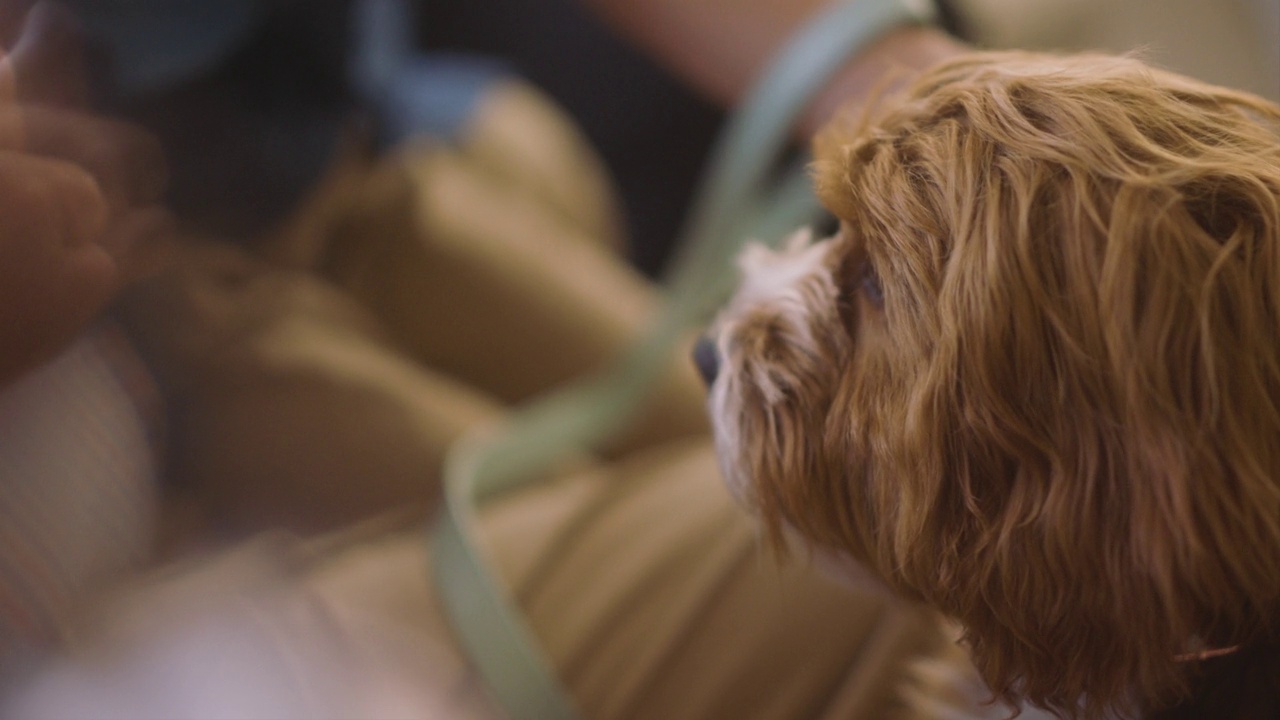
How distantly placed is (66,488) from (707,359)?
0.44 metres

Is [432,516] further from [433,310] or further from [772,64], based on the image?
[772,64]

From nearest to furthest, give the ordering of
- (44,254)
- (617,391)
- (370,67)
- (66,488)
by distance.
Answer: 1. (44,254)
2. (66,488)
3. (617,391)
4. (370,67)

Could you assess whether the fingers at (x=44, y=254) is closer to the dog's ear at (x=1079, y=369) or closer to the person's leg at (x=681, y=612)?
the person's leg at (x=681, y=612)

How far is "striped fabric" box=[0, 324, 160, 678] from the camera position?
1.95 ft

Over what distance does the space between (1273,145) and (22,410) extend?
0.69 meters

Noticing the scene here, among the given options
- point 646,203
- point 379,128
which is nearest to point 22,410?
point 379,128

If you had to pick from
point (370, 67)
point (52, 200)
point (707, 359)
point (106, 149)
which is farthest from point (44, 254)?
point (370, 67)

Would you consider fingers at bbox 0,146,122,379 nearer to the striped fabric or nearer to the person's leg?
the striped fabric

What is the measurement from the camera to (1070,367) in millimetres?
433

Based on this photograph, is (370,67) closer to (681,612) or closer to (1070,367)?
(681,612)

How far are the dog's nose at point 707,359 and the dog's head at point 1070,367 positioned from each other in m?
0.13

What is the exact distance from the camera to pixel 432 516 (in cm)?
90

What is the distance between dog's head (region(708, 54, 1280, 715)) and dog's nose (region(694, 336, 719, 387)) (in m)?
0.13

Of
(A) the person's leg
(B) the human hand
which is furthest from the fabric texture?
(B) the human hand
